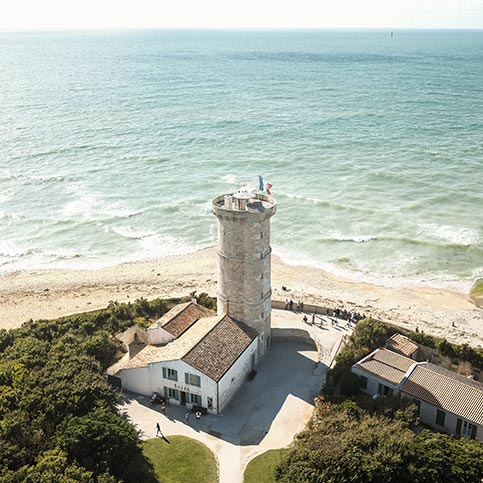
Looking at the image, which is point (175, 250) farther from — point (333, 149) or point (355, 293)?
point (333, 149)

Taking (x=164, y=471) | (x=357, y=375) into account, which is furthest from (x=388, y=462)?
(x=164, y=471)

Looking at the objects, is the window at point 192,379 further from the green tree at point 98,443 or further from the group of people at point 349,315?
the group of people at point 349,315

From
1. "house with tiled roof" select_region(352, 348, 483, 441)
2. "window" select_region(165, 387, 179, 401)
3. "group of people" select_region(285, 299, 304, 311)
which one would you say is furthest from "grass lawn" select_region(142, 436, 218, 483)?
"group of people" select_region(285, 299, 304, 311)

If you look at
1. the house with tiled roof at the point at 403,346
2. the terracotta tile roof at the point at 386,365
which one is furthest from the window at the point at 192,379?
the house with tiled roof at the point at 403,346

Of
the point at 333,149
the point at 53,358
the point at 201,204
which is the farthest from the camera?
the point at 333,149

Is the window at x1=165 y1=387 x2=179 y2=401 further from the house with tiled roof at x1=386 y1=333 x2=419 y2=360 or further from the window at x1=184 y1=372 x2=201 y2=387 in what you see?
the house with tiled roof at x1=386 y1=333 x2=419 y2=360

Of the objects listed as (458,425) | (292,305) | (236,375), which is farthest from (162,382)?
(458,425)

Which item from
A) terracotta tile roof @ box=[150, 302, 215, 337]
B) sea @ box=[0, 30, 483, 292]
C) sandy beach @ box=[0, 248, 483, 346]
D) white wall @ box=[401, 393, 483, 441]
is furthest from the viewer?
sea @ box=[0, 30, 483, 292]
